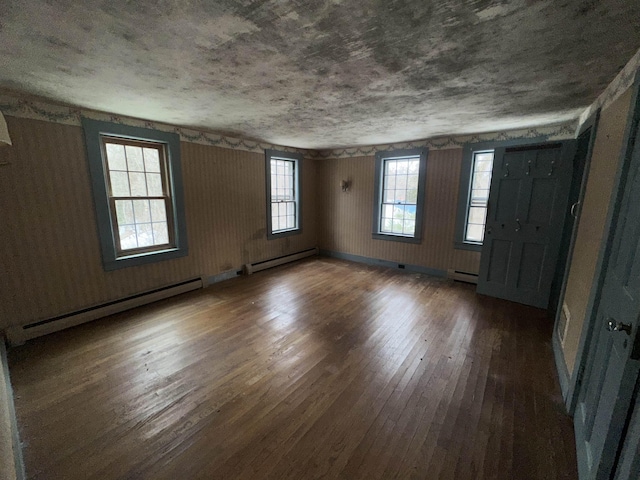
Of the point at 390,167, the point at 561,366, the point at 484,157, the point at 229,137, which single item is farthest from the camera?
the point at 390,167

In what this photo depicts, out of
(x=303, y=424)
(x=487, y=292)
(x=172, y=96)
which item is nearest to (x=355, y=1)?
(x=172, y=96)

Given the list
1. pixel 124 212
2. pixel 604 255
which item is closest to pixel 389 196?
pixel 604 255

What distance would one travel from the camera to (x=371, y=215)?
5.39m

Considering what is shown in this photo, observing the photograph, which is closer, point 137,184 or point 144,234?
point 137,184

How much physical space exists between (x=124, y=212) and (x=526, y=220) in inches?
208

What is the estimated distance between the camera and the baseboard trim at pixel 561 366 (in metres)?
1.96

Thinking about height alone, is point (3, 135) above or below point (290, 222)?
above

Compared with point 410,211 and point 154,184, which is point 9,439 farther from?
point 410,211

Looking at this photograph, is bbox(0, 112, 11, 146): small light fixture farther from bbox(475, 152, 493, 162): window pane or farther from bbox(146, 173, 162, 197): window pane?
bbox(475, 152, 493, 162): window pane

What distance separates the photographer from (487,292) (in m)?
3.83

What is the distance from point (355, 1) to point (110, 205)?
344 cm

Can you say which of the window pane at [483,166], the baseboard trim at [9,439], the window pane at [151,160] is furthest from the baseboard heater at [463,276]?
the baseboard trim at [9,439]

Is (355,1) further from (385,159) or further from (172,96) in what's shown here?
(385,159)

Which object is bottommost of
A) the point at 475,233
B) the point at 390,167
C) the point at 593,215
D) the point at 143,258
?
the point at 143,258
